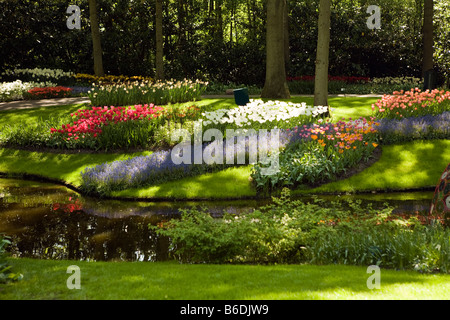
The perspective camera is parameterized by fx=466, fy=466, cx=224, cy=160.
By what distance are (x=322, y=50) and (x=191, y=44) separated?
14.8 m

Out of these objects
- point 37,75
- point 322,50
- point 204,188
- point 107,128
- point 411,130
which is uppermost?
point 322,50

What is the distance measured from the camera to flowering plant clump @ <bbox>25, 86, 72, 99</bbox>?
2016 centimetres

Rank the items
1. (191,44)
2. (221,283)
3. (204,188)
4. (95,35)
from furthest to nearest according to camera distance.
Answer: (191,44) < (95,35) < (204,188) < (221,283)

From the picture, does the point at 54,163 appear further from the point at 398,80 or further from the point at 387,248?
the point at 398,80

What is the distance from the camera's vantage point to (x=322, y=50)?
14.0 m

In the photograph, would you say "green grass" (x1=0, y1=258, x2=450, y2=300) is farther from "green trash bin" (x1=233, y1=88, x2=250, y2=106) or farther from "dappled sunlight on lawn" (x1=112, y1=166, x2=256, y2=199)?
"green trash bin" (x1=233, y1=88, x2=250, y2=106)

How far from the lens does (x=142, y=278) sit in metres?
5.10

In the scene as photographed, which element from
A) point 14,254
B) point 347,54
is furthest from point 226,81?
point 14,254

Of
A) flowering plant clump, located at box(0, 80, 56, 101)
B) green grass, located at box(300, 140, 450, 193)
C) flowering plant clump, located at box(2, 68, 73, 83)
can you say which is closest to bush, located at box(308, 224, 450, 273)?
green grass, located at box(300, 140, 450, 193)

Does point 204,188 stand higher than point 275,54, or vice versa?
point 275,54

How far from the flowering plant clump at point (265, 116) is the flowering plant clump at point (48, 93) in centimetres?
1016

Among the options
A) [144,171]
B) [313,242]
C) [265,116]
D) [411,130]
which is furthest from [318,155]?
[313,242]

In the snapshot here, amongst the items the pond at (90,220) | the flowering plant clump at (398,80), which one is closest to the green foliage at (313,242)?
the pond at (90,220)

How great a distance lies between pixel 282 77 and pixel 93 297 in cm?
1476
